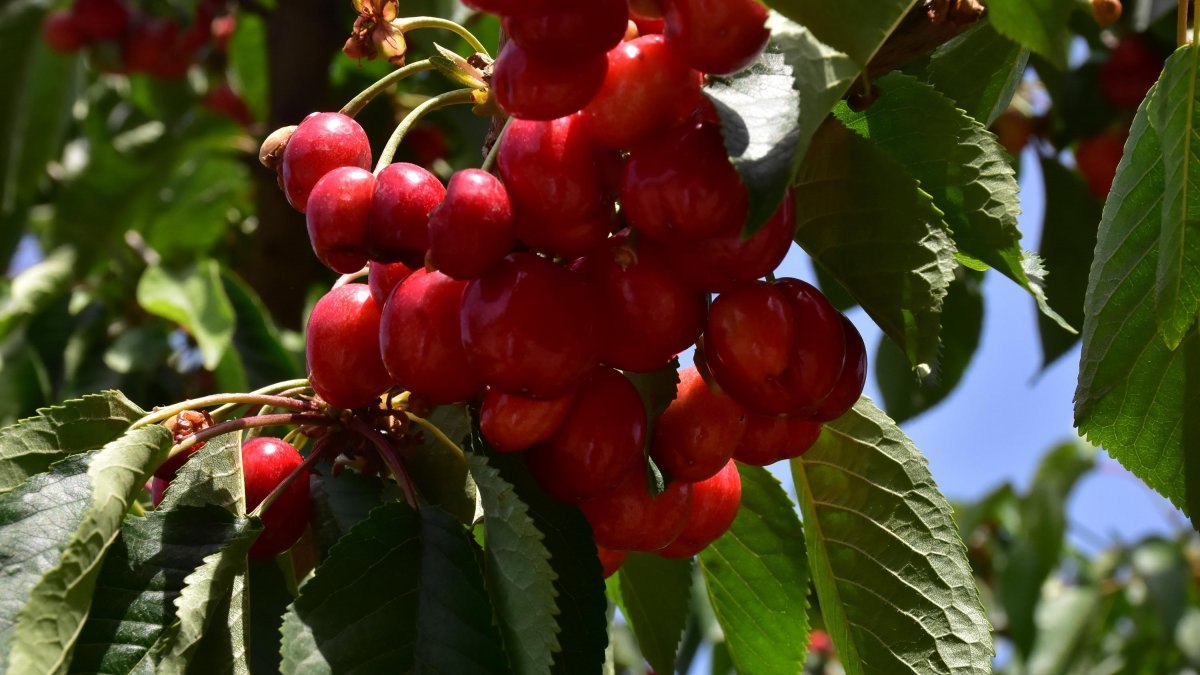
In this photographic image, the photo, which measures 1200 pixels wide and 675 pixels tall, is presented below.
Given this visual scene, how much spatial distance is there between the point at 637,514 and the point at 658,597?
0.90 feet

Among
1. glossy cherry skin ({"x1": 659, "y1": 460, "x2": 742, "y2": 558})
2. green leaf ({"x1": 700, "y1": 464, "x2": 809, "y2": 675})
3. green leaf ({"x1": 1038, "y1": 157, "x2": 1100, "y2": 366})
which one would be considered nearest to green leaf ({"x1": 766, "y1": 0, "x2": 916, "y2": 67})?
glossy cherry skin ({"x1": 659, "y1": 460, "x2": 742, "y2": 558})

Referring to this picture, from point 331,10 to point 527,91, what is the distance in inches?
70.2

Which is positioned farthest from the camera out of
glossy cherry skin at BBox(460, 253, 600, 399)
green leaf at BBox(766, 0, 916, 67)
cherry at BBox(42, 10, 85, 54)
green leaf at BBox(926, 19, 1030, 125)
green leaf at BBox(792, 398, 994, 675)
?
cherry at BBox(42, 10, 85, 54)

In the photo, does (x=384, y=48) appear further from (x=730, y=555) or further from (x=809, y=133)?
(x=730, y=555)

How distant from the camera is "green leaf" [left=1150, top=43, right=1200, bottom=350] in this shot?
802 mm

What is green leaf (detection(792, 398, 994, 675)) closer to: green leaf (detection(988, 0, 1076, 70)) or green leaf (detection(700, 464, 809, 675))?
green leaf (detection(700, 464, 809, 675))

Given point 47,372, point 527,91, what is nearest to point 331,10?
point 47,372

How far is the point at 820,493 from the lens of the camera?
971 millimetres

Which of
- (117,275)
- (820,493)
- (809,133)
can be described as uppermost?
(809,133)

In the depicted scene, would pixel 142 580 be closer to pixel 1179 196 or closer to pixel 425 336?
pixel 425 336

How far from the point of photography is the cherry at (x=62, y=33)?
3094 millimetres

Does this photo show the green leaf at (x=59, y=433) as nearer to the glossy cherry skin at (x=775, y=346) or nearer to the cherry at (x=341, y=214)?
the cherry at (x=341, y=214)

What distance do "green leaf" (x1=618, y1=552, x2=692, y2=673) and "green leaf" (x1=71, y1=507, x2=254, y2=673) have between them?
377 mm

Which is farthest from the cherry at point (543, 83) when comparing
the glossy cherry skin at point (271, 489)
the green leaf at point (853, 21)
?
the glossy cherry skin at point (271, 489)
